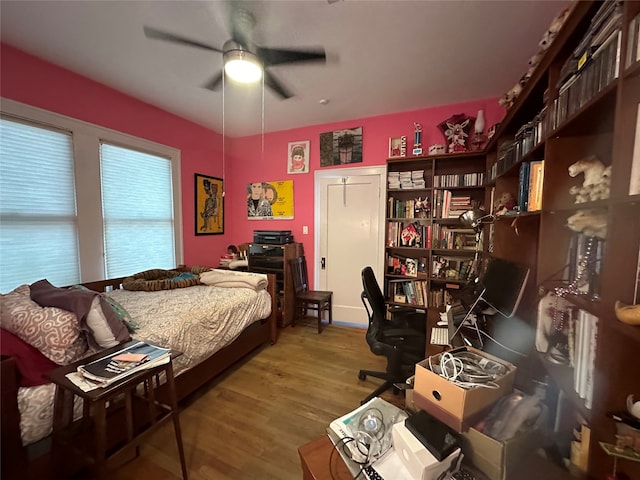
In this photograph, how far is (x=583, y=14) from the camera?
0.91 meters

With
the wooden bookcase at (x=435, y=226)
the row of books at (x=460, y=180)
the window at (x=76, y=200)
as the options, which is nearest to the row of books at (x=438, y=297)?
the wooden bookcase at (x=435, y=226)

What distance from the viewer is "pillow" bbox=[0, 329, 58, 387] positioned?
1.21m

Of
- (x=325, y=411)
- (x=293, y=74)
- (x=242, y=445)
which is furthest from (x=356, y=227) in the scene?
(x=242, y=445)

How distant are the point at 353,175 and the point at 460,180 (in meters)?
1.28

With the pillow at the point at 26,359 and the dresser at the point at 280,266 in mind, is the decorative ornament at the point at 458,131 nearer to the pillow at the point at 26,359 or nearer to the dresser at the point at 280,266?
the dresser at the point at 280,266

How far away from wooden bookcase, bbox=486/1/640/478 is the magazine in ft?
5.49

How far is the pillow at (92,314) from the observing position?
1.42m

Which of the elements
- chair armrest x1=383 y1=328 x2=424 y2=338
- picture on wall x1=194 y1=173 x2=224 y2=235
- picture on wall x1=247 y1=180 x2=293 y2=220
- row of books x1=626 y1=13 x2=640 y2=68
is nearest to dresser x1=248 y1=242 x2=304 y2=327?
picture on wall x1=247 y1=180 x2=293 y2=220

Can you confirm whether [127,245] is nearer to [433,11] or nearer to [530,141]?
[433,11]

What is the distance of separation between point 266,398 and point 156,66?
2.97 metres

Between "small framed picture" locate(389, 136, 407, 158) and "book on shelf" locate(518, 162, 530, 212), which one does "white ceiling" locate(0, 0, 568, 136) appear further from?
"book on shelf" locate(518, 162, 530, 212)

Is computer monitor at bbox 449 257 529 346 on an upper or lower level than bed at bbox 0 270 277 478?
upper

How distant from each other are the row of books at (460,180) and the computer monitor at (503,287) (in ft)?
4.33

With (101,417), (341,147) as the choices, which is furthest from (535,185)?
(341,147)
